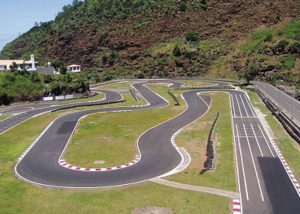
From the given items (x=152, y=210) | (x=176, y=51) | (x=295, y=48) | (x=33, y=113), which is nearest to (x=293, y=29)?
(x=295, y=48)

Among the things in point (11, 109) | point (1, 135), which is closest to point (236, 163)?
point (1, 135)

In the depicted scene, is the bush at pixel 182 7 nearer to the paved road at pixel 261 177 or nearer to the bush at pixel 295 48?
the bush at pixel 295 48

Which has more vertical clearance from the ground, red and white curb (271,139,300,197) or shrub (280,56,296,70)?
shrub (280,56,296,70)

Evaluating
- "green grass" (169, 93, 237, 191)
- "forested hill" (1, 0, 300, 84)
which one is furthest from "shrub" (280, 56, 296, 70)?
"green grass" (169, 93, 237, 191)

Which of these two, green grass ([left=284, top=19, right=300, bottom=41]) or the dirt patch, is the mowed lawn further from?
green grass ([left=284, top=19, right=300, bottom=41])

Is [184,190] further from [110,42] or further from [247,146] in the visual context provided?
[110,42]

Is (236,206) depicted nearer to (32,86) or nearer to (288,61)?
(32,86)
